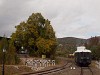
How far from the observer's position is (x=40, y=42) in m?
64.8

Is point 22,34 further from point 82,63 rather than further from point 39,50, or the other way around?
point 82,63

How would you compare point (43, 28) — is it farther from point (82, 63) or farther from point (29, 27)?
point (82, 63)

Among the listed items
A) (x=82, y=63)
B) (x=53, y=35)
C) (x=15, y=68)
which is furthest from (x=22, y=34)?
(x=15, y=68)

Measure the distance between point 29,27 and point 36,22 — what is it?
6.69 feet

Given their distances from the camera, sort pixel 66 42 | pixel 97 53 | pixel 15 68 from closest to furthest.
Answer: pixel 15 68 → pixel 97 53 → pixel 66 42

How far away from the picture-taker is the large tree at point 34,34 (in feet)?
219

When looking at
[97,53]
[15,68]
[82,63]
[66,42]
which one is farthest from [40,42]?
[66,42]

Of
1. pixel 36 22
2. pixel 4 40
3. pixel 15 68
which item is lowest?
pixel 15 68

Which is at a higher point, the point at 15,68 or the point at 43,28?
the point at 43,28

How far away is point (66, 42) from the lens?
187 meters

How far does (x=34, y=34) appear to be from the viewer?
67.8m

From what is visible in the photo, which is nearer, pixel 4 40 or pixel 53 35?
pixel 4 40

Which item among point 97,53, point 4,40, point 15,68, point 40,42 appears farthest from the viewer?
point 97,53

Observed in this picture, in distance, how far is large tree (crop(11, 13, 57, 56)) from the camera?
219ft
